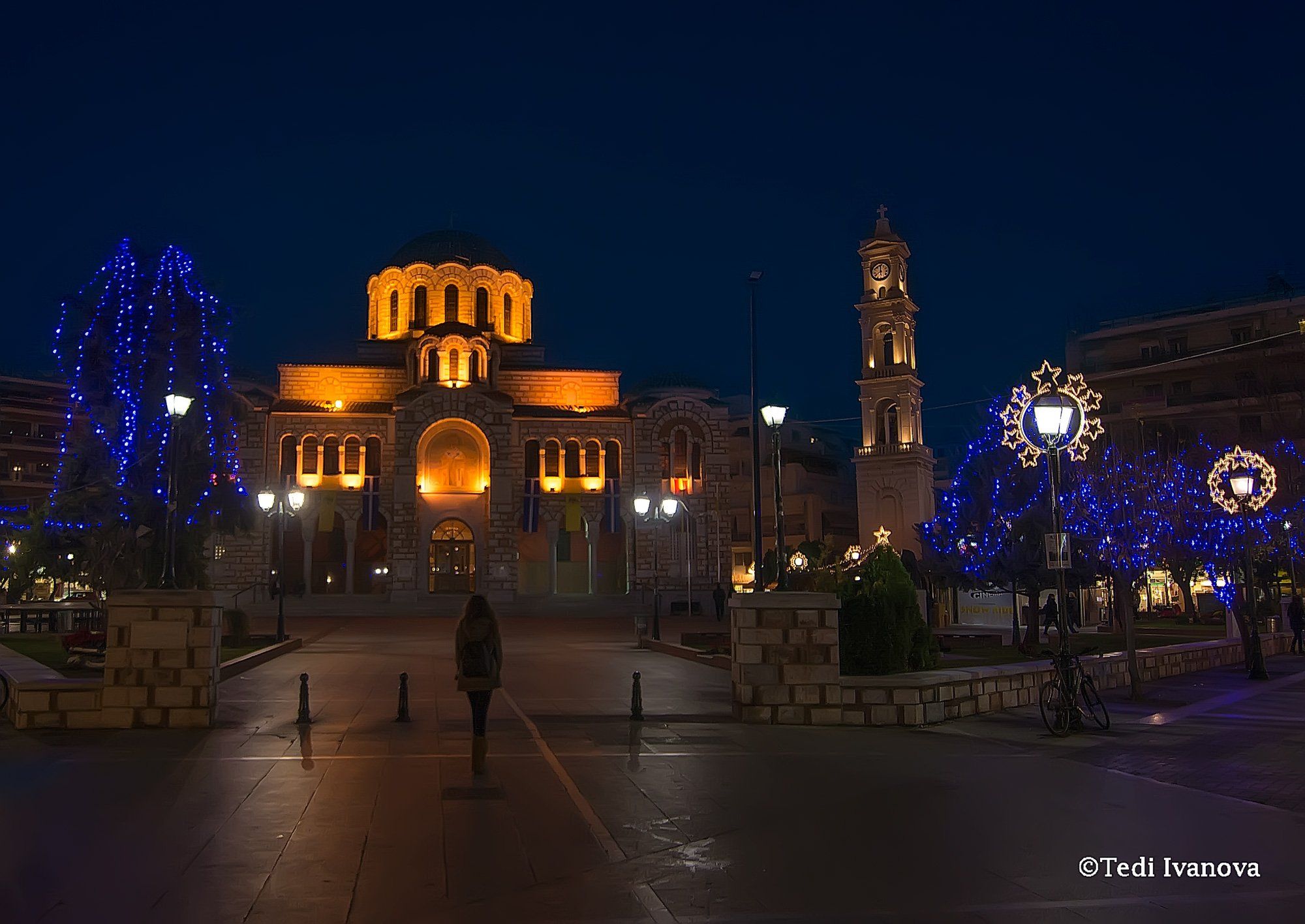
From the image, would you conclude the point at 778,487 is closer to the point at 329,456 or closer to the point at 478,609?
the point at 478,609

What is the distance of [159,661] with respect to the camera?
12.0 meters

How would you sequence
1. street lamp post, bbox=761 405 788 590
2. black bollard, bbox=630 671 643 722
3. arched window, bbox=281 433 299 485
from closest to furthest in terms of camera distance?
black bollard, bbox=630 671 643 722 → street lamp post, bbox=761 405 788 590 → arched window, bbox=281 433 299 485

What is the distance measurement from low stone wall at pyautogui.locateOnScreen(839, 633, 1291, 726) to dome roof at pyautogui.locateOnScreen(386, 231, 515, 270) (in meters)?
43.2

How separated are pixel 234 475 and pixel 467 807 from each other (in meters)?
21.1

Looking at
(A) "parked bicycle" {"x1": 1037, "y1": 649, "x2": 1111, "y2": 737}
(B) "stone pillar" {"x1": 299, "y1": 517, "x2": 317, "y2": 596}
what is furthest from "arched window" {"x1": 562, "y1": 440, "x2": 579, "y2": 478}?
(A) "parked bicycle" {"x1": 1037, "y1": 649, "x2": 1111, "y2": 737}

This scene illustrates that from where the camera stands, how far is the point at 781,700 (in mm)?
12820

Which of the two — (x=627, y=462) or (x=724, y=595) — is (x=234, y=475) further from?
(x=627, y=462)

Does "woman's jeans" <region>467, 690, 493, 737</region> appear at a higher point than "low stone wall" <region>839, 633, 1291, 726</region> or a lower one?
higher

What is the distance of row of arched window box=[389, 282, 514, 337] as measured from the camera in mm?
54656

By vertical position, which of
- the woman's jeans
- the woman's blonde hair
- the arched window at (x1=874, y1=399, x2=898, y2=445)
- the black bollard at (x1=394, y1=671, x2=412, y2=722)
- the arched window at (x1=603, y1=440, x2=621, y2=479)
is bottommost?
the black bollard at (x1=394, y1=671, x2=412, y2=722)

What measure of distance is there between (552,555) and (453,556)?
4.93 metres

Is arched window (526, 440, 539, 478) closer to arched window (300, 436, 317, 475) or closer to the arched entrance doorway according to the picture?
the arched entrance doorway

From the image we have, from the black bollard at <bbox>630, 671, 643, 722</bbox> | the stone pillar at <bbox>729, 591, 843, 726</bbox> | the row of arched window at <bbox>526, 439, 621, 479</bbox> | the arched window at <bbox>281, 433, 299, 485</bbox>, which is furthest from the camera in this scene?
the row of arched window at <bbox>526, 439, 621, 479</bbox>

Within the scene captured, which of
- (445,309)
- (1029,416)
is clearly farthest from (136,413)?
(445,309)
